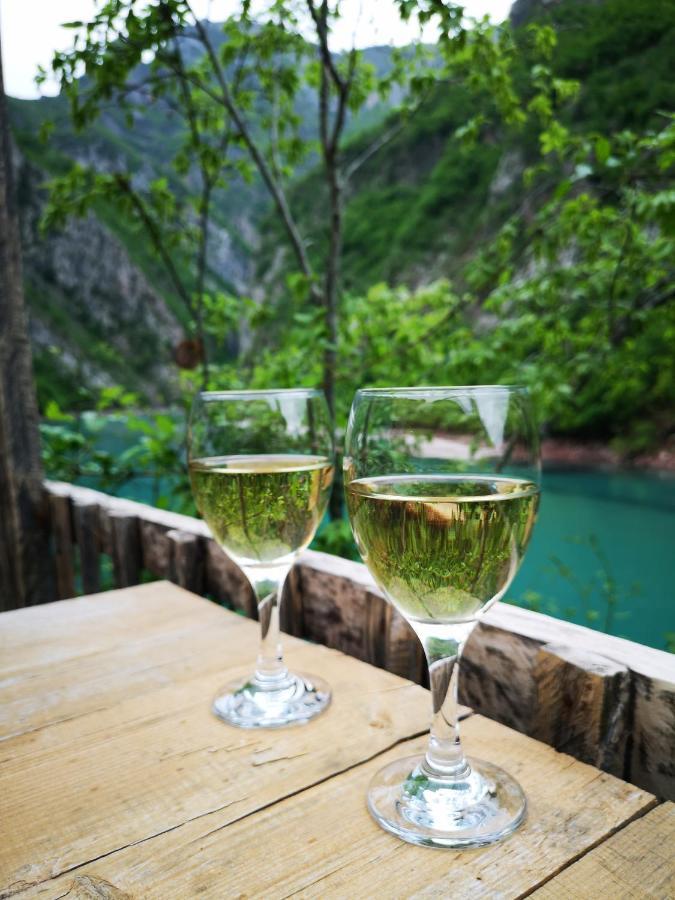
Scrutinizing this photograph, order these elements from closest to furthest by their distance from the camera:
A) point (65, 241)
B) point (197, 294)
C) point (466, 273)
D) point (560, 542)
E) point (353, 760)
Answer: point (353, 760) < point (466, 273) < point (197, 294) < point (560, 542) < point (65, 241)

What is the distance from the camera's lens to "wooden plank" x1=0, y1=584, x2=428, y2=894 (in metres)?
0.67

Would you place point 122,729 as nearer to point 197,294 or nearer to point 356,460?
point 356,460

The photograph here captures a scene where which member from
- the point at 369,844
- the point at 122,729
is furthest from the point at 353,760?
the point at 122,729

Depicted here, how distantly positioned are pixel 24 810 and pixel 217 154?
340 centimetres

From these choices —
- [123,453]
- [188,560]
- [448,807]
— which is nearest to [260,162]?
[123,453]

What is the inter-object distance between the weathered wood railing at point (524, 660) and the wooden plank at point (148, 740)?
0.55ft

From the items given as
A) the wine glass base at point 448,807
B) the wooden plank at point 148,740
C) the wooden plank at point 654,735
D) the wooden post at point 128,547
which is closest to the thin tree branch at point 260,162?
the wooden post at point 128,547

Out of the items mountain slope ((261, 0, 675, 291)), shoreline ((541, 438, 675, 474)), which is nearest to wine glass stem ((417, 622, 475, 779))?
shoreline ((541, 438, 675, 474))

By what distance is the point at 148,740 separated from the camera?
837 mm

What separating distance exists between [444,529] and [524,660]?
0.48 metres

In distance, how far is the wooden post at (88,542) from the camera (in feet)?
7.31

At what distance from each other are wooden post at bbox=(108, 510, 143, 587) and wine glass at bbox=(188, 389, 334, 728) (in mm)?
1128

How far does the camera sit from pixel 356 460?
27.0 inches

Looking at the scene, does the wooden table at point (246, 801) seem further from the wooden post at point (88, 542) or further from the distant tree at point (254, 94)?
the distant tree at point (254, 94)
